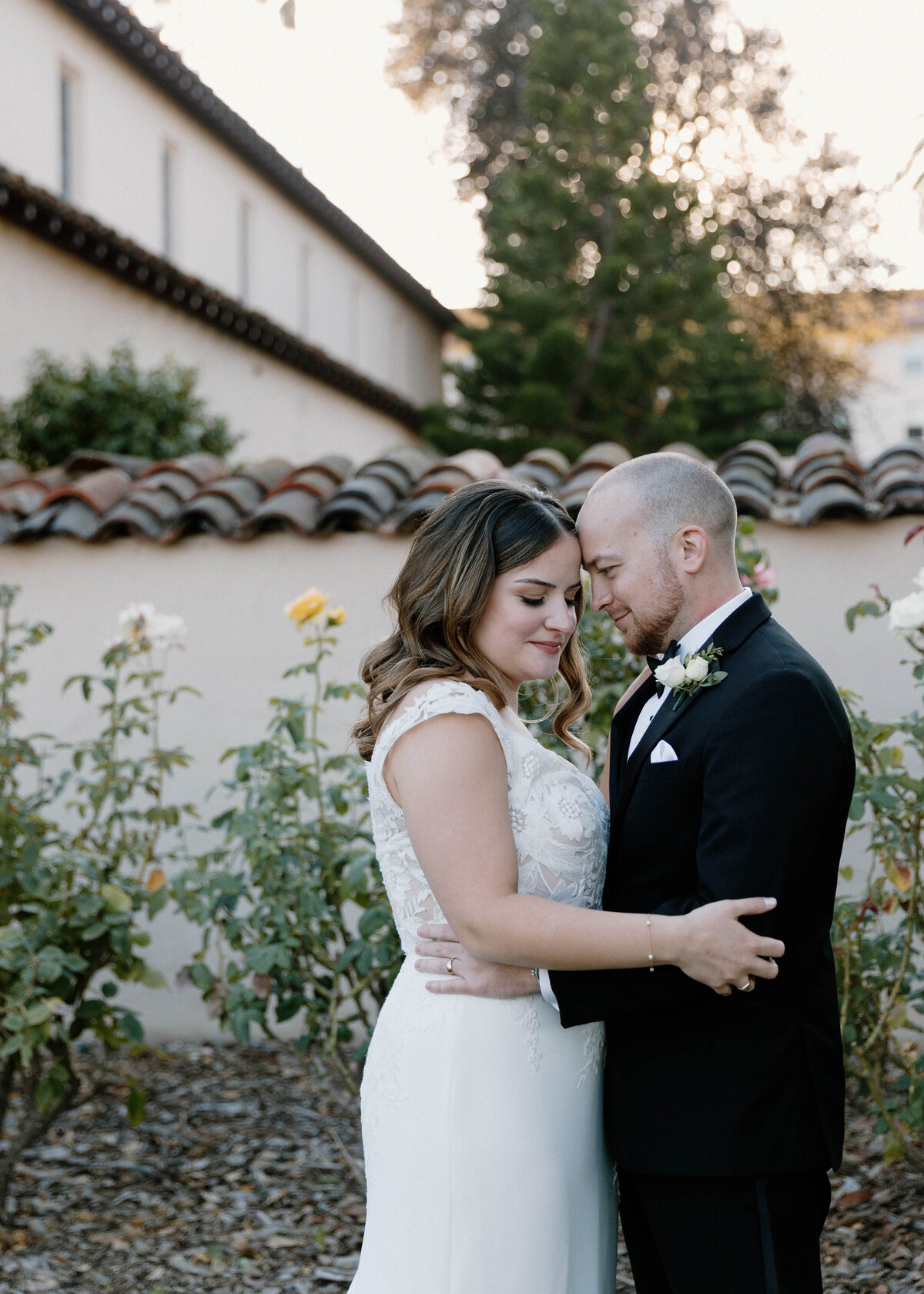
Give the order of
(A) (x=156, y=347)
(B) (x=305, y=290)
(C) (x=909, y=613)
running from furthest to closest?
(B) (x=305, y=290) → (A) (x=156, y=347) → (C) (x=909, y=613)

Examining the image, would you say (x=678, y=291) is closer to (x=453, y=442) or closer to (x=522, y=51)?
(x=453, y=442)

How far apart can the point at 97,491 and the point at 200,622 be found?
76 cm

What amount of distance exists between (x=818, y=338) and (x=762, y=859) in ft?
76.4

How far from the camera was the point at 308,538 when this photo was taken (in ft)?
16.0

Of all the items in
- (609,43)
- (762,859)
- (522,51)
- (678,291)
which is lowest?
(762,859)

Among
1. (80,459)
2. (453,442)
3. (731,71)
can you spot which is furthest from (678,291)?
(80,459)

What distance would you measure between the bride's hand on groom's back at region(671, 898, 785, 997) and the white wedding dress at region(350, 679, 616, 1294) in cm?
40

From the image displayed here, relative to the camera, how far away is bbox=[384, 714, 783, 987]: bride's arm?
1800 millimetres

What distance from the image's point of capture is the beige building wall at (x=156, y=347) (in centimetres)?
1001

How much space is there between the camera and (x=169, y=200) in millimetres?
14070

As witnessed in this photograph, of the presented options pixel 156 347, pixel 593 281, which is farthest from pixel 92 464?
pixel 593 281

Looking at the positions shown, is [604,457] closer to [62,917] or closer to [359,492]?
[359,492]

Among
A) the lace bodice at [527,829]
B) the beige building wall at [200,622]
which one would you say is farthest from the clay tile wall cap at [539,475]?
the lace bodice at [527,829]

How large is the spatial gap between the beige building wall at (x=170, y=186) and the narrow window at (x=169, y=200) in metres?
0.02
